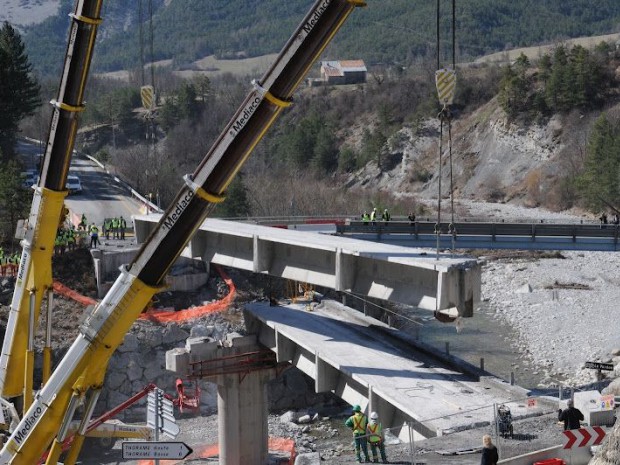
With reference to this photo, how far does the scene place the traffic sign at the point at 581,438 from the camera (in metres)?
22.6

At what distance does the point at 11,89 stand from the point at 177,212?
49367 millimetres

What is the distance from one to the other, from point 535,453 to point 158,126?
11163 cm

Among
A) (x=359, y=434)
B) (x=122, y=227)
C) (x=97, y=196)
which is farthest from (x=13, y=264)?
(x=359, y=434)

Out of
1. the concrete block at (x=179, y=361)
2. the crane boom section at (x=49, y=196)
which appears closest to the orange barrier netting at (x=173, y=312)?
the concrete block at (x=179, y=361)

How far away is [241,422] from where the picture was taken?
37938 millimetres

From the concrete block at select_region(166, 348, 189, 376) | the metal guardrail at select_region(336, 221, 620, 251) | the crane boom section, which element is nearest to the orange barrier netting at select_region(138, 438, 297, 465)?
the concrete block at select_region(166, 348, 189, 376)

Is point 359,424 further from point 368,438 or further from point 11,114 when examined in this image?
point 11,114

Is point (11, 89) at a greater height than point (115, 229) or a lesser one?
greater

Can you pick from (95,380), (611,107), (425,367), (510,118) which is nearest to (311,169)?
(510,118)

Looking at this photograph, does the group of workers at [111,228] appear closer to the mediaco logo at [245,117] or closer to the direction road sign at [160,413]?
the mediaco logo at [245,117]

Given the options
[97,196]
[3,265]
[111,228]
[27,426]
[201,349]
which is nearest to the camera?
[27,426]

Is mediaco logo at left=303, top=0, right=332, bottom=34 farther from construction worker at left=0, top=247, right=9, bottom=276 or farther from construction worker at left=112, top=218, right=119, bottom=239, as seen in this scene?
construction worker at left=112, top=218, right=119, bottom=239

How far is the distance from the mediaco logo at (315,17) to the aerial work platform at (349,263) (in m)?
8.69

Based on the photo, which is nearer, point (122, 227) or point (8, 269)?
point (8, 269)
